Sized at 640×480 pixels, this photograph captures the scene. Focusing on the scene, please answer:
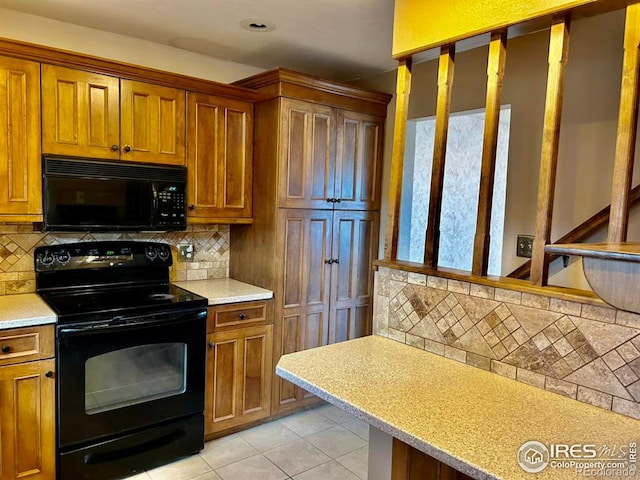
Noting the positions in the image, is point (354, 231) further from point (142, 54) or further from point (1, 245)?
point (1, 245)

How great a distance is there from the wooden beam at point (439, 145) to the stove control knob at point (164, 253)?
1.83 meters

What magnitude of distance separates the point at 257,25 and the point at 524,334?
211 centimetres

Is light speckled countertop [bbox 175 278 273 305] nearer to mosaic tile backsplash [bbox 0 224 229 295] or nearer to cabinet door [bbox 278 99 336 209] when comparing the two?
mosaic tile backsplash [bbox 0 224 229 295]

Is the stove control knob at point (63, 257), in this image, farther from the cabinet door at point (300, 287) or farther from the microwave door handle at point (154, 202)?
the cabinet door at point (300, 287)

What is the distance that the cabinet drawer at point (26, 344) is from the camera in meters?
2.09

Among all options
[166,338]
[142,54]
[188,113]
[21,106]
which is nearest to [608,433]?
[166,338]

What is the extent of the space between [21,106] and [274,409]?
89.1 inches

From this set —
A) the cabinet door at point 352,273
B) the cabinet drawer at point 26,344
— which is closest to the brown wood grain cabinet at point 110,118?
the cabinet drawer at point 26,344

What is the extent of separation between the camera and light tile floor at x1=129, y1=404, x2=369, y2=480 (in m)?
2.51

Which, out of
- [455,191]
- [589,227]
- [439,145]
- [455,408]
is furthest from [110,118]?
[455,191]

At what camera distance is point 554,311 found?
56.9 inches

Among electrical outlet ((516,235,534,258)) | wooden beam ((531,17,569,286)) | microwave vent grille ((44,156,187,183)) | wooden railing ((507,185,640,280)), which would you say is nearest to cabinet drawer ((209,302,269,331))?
microwave vent grille ((44,156,187,183))

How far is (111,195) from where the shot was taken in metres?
2.59

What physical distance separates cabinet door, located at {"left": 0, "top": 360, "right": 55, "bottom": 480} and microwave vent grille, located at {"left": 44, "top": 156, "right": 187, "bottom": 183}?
96 cm
